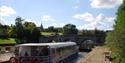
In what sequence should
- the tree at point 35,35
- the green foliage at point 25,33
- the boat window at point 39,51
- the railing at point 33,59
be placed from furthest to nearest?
the tree at point 35,35 < the green foliage at point 25,33 < the boat window at point 39,51 < the railing at point 33,59

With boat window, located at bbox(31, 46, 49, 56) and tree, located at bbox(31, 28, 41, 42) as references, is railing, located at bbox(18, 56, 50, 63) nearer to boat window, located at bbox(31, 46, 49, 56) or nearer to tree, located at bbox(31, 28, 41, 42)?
boat window, located at bbox(31, 46, 49, 56)

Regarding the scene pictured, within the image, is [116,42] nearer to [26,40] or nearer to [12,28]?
[26,40]

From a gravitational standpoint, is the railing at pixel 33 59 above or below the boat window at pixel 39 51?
below

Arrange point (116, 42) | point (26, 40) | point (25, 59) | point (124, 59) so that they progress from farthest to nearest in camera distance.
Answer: point (26, 40), point (25, 59), point (116, 42), point (124, 59)

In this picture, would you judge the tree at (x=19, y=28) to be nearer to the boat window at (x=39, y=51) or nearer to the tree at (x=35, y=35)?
the tree at (x=35, y=35)

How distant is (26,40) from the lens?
443 feet

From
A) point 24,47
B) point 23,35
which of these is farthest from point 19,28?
point 24,47

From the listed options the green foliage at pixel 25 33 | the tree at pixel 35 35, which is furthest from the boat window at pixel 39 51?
the tree at pixel 35 35

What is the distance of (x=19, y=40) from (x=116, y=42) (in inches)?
4429

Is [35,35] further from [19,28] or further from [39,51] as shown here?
[39,51]

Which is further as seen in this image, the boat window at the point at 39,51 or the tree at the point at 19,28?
the tree at the point at 19,28

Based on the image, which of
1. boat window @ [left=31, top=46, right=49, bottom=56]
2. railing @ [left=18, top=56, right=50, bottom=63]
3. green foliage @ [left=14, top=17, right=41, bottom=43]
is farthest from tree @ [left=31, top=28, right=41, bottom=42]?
railing @ [left=18, top=56, right=50, bottom=63]

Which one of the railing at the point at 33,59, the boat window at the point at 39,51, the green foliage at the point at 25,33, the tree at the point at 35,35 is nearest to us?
the railing at the point at 33,59

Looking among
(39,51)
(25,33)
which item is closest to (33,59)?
(39,51)
